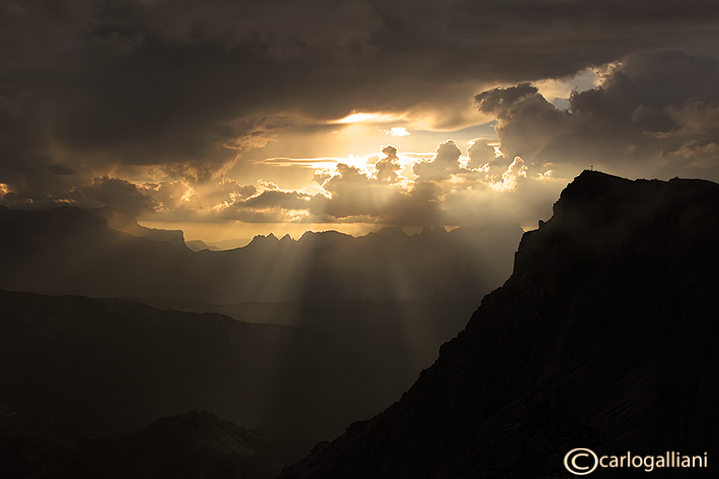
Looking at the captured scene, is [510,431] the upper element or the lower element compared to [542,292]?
lower

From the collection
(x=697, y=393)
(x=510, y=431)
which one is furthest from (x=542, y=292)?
(x=510, y=431)

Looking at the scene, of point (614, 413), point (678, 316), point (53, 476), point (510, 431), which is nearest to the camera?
point (510, 431)

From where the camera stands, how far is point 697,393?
81.6m

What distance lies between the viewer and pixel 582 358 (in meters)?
107

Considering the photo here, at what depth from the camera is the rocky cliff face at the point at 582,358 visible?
78250 mm

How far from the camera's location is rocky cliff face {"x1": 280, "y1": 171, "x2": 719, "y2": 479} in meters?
78.2

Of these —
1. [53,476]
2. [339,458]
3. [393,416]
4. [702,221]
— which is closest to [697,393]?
[702,221]

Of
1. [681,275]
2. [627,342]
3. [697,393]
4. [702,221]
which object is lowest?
[697,393]

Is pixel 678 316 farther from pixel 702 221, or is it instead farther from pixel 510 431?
pixel 510 431

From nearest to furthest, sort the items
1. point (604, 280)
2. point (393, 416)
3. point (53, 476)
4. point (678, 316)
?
1. point (678, 316)
2. point (604, 280)
3. point (393, 416)
4. point (53, 476)

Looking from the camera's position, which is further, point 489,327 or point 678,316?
point 489,327

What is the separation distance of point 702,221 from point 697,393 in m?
36.7

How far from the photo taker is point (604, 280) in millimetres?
114375

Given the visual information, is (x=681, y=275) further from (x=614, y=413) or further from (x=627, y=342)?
(x=614, y=413)
